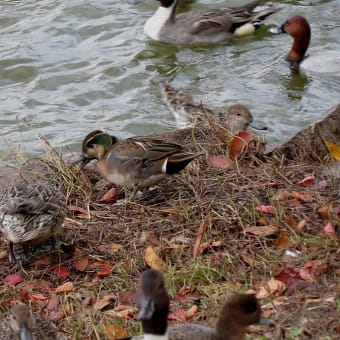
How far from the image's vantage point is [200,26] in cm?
1323

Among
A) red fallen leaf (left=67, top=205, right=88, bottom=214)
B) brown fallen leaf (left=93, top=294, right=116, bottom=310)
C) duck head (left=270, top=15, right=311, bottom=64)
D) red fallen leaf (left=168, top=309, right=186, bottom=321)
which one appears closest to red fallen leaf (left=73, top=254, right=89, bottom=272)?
brown fallen leaf (left=93, top=294, right=116, bottom=310)

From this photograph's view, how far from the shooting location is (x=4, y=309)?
5.86 m

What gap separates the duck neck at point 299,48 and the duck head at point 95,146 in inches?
210

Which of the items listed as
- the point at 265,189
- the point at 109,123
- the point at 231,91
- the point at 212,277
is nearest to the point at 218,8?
the point at 231,91

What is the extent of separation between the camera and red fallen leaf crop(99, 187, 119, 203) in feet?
23.9

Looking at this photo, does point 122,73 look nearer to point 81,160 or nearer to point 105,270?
point 81,160

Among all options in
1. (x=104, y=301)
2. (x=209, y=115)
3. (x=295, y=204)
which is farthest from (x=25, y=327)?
(x=209, y=115)

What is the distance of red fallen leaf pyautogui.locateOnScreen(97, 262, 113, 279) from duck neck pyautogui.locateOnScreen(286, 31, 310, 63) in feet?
21.5

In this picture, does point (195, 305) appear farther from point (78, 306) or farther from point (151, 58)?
point (151, 58)

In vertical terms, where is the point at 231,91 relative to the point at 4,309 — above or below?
below

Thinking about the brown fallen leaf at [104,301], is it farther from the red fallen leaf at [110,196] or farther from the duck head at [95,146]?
the duck head at [95,146]

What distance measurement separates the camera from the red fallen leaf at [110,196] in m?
7.29

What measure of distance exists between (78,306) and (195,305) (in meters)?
0.75

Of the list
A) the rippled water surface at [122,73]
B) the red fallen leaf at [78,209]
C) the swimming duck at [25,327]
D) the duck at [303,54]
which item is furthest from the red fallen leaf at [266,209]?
the duck at [303,54]
